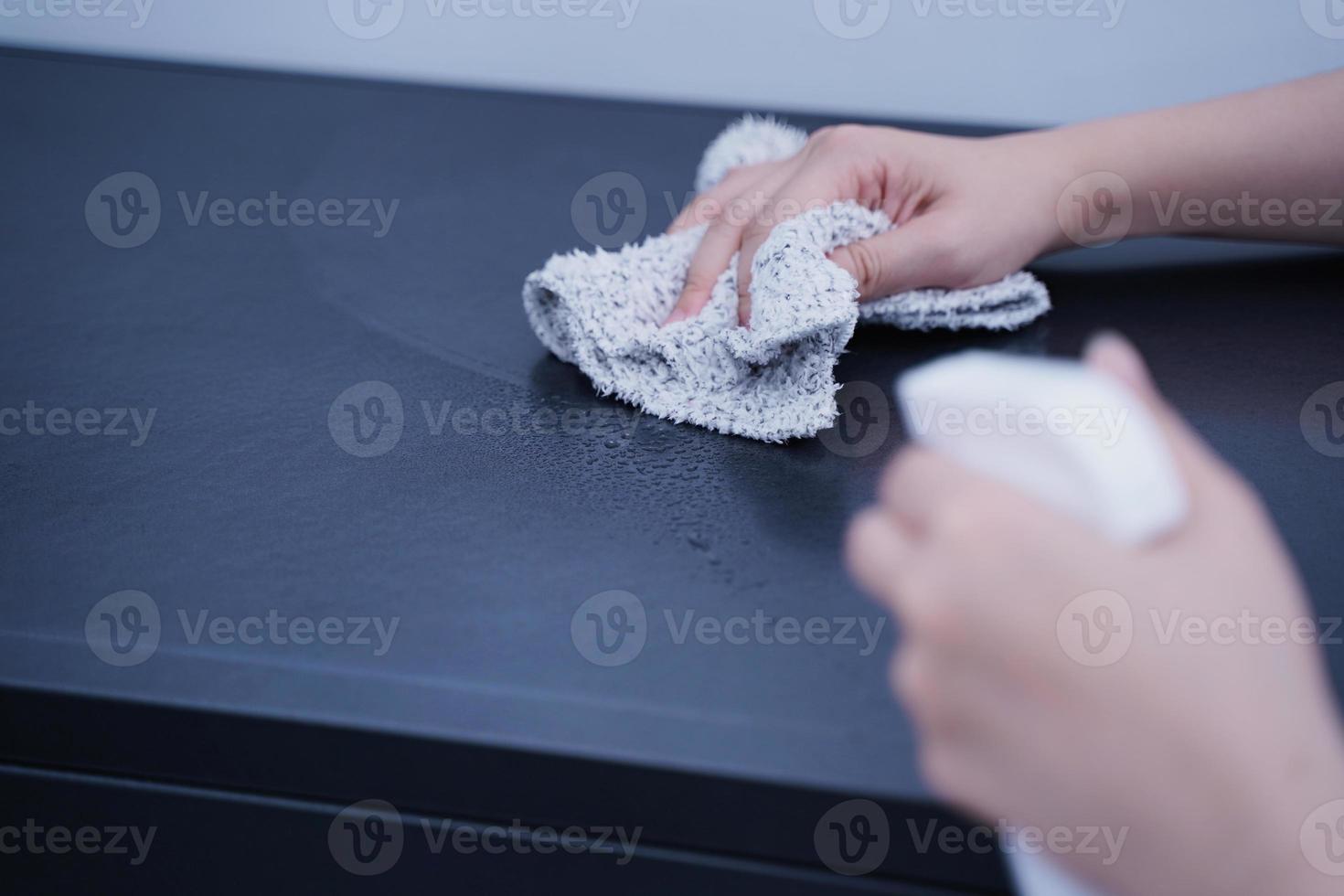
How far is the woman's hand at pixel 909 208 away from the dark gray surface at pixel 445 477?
0.18ft

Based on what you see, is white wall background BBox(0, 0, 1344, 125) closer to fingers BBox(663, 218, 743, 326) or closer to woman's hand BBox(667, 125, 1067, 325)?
woman's hand BBox(667, 125, 1067, 325)

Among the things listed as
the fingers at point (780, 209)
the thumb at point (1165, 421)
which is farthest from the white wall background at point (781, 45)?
the thumb at point (1165, 421)

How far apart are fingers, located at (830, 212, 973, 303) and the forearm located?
12cm

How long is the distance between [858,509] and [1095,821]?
293 mm

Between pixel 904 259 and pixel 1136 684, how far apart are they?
465 millimetres

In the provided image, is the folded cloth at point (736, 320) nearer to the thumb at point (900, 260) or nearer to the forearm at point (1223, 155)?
the thumb at point (900, 260)

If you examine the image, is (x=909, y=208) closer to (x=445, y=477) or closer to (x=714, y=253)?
(x=714, y=253)

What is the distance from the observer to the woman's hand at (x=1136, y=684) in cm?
34

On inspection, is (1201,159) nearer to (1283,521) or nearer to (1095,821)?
(1283,521)

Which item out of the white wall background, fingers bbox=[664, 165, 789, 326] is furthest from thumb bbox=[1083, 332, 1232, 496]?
the white wall background

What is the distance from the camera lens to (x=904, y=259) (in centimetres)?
77

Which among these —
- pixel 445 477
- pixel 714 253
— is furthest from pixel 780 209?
pixel 445 477

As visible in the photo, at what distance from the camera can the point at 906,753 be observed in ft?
1.61

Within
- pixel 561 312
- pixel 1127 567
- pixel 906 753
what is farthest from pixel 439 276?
pixel 1127 567
